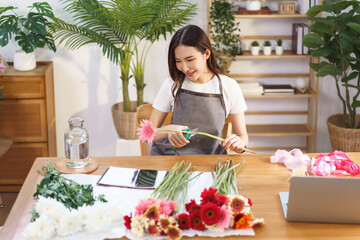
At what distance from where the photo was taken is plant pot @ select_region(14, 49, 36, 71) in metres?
4.02

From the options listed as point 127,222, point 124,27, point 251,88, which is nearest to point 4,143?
point 124,27

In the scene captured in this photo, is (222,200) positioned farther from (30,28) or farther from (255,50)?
(255,50)

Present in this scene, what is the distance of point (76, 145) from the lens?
2236mm

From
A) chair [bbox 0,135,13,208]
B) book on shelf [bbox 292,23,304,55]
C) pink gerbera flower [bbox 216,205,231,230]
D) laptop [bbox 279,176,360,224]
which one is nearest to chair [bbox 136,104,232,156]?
laptop [bbox 279,176,360,224]

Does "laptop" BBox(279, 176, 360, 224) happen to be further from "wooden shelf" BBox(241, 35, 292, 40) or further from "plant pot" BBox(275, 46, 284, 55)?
"wooden shelf" BBox(241, 35, 292, 40)

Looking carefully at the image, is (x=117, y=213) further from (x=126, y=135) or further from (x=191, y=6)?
(x=191, y=6)

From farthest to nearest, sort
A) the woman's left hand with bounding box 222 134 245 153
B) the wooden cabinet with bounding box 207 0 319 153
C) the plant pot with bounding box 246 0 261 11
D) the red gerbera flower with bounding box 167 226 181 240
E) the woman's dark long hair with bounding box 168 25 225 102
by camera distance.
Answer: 1. the wooden cabinet with bounding box 207 0 319 153
2. the plant pot with bounding box 246 0 261 11
3. the woman's dark long hair with bounding box 168 25 225 102
4. the woman's left hand with bounding box 222 134 245 153
5. the red gerbera flower with bounding box 167 226 181 240

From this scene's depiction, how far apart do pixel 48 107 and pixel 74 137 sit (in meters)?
1.94

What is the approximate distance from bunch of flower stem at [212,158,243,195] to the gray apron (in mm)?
435

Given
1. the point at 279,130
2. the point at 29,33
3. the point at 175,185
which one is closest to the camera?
the point at 175,185

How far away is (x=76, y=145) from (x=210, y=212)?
2.62 feet

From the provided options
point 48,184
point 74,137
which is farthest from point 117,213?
point 74,137

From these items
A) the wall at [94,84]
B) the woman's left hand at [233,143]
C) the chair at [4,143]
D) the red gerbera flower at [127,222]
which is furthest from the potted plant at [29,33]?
the red gerbera flower at [127,222]

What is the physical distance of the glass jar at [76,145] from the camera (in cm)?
222
